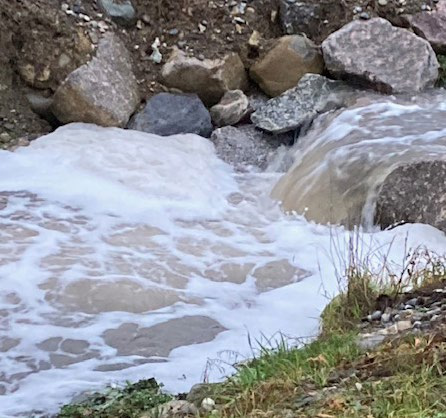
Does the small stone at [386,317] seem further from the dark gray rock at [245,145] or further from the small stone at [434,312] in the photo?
the dark gray rock at [245,145]

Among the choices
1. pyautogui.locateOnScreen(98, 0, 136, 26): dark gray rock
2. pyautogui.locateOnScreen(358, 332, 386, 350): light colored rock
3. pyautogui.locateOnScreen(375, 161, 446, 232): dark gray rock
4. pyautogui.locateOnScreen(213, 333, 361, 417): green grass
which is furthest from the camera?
pyautogui.locateOnScreen(98, 0, 136, 26): dark gray rock

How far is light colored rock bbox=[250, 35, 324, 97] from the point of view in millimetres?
8797

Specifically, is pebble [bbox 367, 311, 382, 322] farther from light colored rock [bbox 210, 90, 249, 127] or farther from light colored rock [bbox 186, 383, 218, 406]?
light colored rock [bbox 210, 90, 249, 127]

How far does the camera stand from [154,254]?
18.7ft

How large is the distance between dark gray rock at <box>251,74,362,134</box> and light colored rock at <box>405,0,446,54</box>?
1186 mm

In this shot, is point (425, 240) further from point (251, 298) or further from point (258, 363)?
point (258, 363)

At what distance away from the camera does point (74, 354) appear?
14.1 feet

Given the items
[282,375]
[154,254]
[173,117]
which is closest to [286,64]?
[173,117]

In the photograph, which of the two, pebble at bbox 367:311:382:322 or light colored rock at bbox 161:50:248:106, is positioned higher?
light colored rock at bbox 161:50:248:106

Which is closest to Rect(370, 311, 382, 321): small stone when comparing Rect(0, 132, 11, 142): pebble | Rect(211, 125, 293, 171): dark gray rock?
Rect(211, 125, 293, 171): dark gray rock

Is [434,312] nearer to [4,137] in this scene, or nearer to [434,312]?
[434,312]

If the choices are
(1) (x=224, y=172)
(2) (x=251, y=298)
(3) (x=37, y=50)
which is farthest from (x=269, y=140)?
(2) (x=251, y=298)

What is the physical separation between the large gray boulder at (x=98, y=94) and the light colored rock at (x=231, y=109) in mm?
Result: 893

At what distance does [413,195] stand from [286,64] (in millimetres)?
3370
